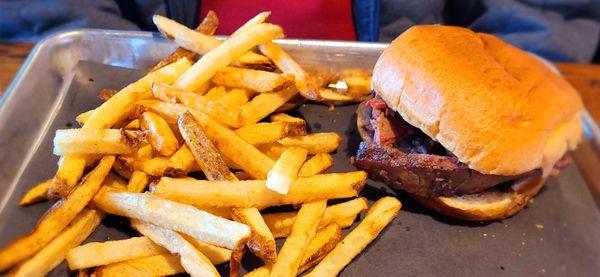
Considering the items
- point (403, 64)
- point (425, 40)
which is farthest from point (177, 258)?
point (425, 40)

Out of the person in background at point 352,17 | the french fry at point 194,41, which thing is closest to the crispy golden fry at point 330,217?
the french fry at point 194,41

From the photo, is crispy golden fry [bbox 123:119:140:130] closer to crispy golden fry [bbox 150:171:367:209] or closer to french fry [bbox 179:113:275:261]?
french fry [bbox 179:113:275:261]

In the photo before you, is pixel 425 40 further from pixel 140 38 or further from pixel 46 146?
pixel 46 146

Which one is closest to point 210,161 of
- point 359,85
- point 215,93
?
point 215,93

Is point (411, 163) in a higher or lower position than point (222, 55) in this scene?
lower

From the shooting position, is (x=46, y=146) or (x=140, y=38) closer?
(x=46, y=146)

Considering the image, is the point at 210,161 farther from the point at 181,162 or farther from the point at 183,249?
the point at 183,249
